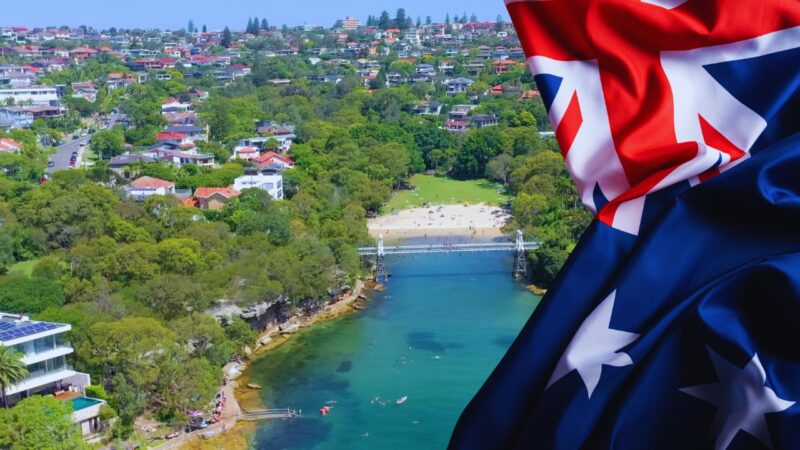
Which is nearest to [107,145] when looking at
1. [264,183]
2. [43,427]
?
[264,183]

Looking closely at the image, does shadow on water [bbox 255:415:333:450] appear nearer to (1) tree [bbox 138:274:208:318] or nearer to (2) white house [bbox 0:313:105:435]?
(2) white house [bbox 0:313:105:435]

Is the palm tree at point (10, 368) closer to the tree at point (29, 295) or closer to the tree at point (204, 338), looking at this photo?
the tree at point (204, 338)

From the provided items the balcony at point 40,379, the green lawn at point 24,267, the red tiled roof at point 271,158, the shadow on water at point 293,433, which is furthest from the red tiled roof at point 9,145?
the shadow on water at point 293,433

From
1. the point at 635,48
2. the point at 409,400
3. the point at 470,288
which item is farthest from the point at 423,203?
the point at 635,48

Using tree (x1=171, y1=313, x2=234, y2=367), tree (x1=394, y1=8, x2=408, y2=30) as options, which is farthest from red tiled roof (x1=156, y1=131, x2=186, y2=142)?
tree (x1=394, y1=8, x2=408, y2=30)

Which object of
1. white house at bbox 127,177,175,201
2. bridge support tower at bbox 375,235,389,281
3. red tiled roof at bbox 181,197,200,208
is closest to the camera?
bridge support tower at bbox 375,235,389,281
